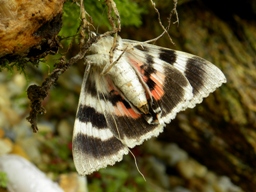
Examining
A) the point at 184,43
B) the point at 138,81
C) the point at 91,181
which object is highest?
the point at 138,81

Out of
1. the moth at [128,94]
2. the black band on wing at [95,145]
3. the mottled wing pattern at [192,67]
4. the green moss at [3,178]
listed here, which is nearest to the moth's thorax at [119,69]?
the moth at [128,94]

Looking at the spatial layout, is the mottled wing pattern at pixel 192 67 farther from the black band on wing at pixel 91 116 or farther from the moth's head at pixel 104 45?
the black band on wing at pixel 91 116

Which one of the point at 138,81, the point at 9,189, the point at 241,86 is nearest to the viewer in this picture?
the point at 138,81

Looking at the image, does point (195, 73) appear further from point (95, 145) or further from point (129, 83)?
point (95, 145)

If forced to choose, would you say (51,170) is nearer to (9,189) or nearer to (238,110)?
(9,189)

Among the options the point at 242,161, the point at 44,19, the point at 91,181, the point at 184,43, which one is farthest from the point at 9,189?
the point at 242,161

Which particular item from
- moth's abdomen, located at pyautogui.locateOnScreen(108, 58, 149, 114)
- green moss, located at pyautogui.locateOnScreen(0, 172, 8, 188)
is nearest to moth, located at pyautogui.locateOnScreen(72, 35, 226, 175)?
moth's abdomen, located at pyautogui.locateOnScreen(108, 58, 149, 114)

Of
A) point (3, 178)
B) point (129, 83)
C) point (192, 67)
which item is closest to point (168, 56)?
point (192, 67)
